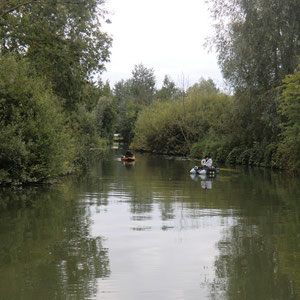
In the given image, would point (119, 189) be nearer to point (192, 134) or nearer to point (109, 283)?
point (109, 283)

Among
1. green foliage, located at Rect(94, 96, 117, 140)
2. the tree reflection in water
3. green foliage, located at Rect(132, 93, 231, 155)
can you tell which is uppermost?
green foliage, located at Rect(94, 96, 117, 140)

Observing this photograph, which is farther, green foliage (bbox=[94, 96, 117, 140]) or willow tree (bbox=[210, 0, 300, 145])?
green foliage (bbox=[94, 96, 117, 140])

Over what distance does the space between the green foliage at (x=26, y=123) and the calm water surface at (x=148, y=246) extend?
2149mm

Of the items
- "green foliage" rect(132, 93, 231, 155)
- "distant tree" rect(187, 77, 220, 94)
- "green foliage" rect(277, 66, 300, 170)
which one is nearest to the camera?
"green foliage" rect(277, 66, 300, 170)

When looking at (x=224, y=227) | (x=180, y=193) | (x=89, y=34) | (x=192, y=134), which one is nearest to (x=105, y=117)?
(x=192, y=134)

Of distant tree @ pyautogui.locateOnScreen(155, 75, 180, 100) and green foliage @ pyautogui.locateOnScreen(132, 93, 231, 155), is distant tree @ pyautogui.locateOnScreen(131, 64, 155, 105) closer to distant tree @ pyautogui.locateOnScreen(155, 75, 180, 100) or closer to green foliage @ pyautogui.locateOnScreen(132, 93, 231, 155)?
distant tree @ pyautogui.locateOnScreen(155, 75, 180, 100)

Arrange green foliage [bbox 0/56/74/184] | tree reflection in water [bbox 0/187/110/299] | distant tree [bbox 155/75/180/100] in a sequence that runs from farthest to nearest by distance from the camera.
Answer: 1. distant tree [bbox 155/75/180/100]
2. green foliage [bbox 0/56/74/184]
3. tree reflection in water [bbox 0/187/110/299]

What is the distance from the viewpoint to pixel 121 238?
11297mm

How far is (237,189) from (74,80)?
33.2ft

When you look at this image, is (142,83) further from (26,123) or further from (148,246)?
(148,246)

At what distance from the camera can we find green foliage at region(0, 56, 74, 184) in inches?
851

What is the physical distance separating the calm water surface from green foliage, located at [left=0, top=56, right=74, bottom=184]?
2.15 meters

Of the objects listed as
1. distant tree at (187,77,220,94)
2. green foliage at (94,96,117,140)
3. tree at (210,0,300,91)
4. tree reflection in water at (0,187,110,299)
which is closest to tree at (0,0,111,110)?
tree reflection in water at (0,187,110,299)

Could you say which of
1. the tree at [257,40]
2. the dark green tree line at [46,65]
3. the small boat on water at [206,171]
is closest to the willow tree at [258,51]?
the tree at [257,40]
